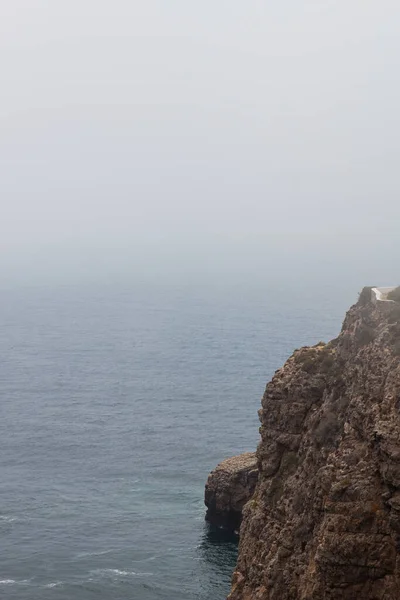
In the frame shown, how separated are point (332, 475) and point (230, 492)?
56.5m

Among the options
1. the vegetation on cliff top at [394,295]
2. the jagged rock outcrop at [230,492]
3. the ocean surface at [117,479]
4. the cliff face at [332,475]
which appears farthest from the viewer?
the jagged rock outcrop at [230,492]

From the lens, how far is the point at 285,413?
2534 inches

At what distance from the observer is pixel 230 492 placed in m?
109

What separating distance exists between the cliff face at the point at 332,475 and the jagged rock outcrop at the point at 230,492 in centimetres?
4055

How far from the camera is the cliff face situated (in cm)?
5059

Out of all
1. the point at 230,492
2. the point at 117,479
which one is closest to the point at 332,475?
the point at 230,492

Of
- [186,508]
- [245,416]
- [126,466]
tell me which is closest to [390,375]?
[186,508]

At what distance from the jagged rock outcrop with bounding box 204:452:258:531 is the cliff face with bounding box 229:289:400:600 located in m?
40.5

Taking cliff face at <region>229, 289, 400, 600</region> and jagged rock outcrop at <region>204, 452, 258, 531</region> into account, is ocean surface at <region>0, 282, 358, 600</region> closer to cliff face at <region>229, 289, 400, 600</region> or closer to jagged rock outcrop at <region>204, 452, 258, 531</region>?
jagged rock outcrop at <region>204, 452, 258, 531</region>

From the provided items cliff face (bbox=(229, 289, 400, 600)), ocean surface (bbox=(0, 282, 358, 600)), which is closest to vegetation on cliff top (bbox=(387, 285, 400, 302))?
cliff face (bbox=(229, 289, 400, 600))

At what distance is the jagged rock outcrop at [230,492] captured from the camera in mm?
107688

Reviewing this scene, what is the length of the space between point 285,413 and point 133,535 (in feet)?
160

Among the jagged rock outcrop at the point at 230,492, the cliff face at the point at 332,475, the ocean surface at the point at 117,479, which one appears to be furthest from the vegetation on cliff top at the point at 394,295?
the jagged rock outcrop at the point at 230,492

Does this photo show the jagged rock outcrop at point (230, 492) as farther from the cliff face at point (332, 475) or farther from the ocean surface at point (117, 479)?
the cliff face at point (332, 475)
